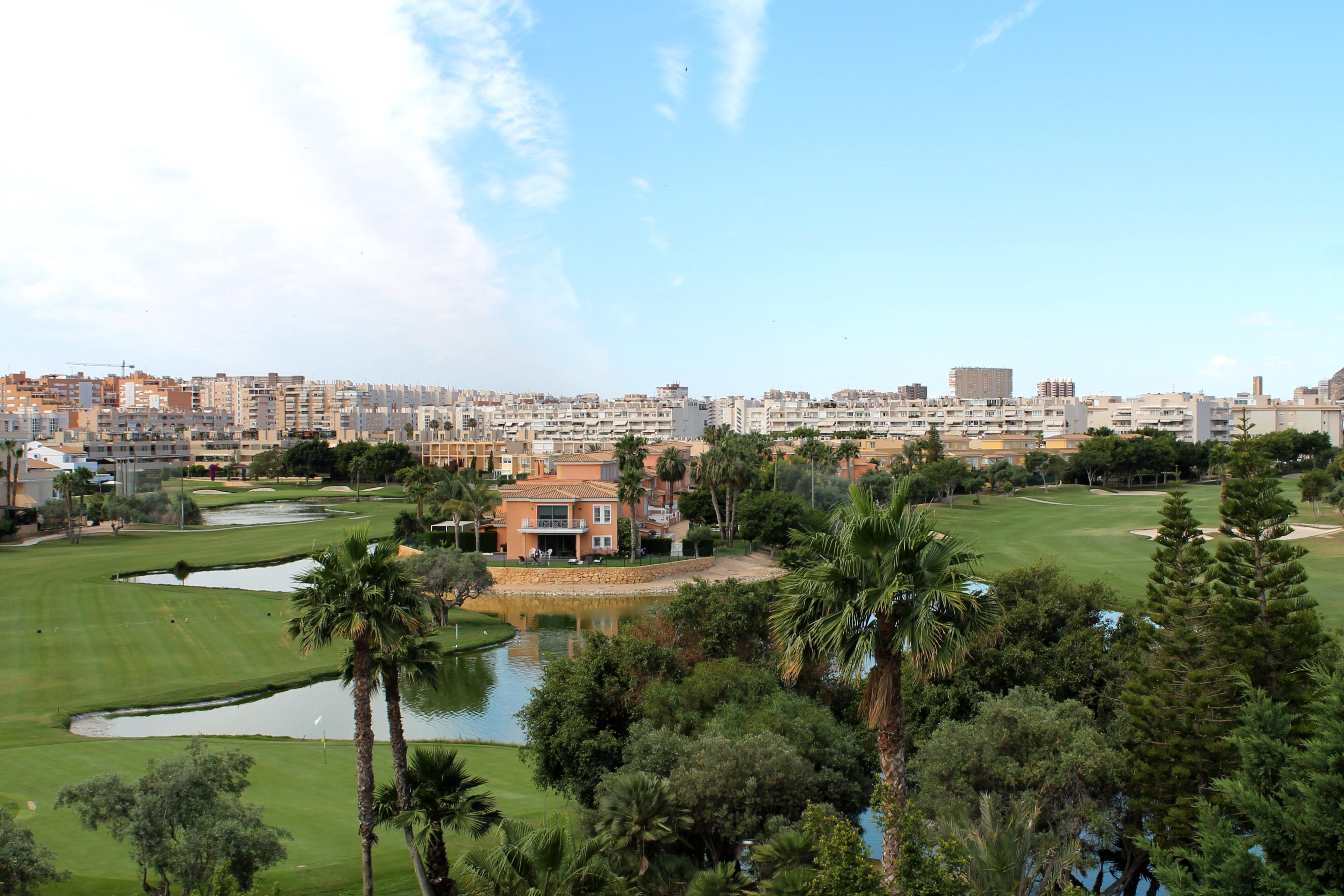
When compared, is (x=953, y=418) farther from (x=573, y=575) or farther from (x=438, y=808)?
(x=438, y=808)

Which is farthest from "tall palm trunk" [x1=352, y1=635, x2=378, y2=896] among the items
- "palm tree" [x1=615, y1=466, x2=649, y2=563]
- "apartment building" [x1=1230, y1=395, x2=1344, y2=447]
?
"apartment building" [x1=1230, y1=395, x2=1344, y2=447]

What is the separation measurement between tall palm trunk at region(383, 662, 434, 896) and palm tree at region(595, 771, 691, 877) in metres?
2.26

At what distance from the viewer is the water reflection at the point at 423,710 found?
2353 cm

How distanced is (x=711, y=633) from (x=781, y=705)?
5.20 metres

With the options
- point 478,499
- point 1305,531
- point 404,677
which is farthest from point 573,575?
point 1305,531

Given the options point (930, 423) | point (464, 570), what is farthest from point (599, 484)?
point (930, 423)

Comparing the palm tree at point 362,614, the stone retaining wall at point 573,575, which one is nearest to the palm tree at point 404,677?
the palm tree at point 362,614

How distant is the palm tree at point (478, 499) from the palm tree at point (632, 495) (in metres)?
6.97

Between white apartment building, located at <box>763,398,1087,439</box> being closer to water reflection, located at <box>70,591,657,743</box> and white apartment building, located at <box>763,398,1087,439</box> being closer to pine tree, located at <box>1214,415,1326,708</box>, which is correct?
water reflection, located at <box>70,591,657,743</box>

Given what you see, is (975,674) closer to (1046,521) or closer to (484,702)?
(484,702)

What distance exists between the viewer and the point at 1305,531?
169 feet

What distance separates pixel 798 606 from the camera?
9.00 metres

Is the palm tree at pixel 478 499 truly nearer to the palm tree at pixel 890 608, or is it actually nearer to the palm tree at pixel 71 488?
the palm tree at pixel 71 488

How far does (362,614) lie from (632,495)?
4013cm
